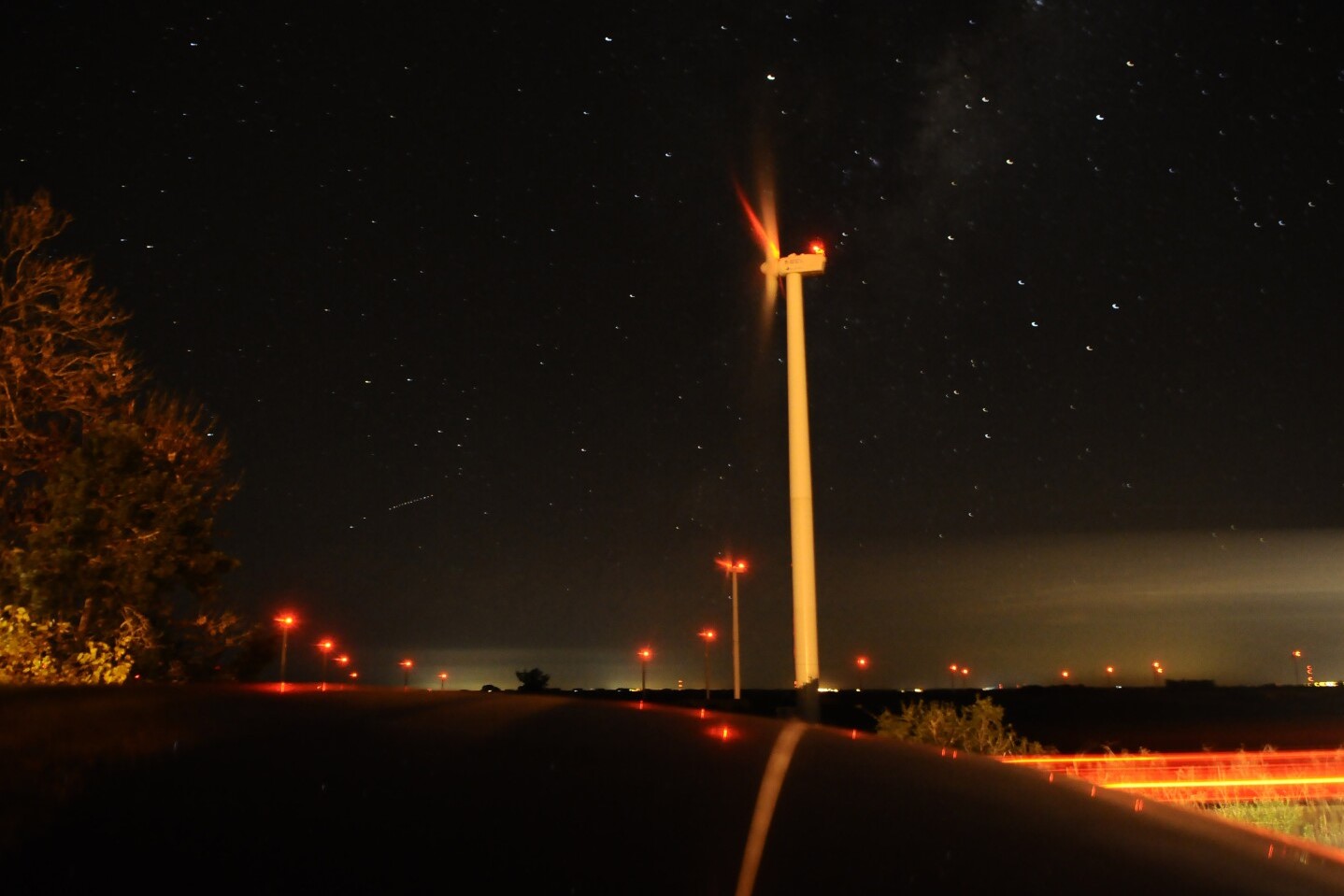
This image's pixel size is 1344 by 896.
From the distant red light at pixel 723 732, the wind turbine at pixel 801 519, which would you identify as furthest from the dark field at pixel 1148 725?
the distant red light at pixel 723 732

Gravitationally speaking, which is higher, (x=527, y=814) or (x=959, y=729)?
(x=527, y=814)

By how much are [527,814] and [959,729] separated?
13247mm

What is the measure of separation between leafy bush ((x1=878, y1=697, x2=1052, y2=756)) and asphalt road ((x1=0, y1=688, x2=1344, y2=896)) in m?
11.9

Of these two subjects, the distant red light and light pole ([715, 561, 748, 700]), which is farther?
light pole ([715, 561, 748, 700])

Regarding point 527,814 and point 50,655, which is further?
point 50,655

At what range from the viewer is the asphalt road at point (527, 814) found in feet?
5.80

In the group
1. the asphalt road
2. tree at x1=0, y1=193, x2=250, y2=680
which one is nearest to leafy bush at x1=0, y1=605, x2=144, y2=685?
tree at x1=0, y1=193, x2=250, y2=680

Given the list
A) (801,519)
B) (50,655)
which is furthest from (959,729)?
(50,655)

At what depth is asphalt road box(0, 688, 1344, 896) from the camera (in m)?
1.77

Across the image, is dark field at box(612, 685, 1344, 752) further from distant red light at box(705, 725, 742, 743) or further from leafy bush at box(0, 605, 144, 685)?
distant red light at box(705, 725, 742, 743)

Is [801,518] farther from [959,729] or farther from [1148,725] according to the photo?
[1148,725]

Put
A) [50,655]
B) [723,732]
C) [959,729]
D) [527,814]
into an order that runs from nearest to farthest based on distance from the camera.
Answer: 1. [527,814]
2. [723,732]
3. [959,729]
4. [50,655]

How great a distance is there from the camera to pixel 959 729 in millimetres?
14391

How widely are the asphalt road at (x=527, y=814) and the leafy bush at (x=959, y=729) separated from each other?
39.2 feet
